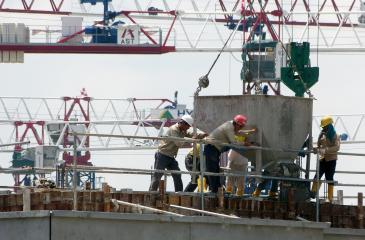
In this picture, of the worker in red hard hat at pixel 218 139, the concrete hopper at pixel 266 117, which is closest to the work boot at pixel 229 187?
the concrete hopper at pixel 266 117

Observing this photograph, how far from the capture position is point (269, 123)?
99.8ft

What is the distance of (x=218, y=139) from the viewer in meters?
29.6

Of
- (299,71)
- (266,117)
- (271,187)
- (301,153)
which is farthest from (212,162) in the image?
(299,71)

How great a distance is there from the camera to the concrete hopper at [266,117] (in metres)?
30.4

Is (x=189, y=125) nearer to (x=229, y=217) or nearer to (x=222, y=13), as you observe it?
(x=229, y=217)

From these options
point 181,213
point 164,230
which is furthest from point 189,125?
point 164,230

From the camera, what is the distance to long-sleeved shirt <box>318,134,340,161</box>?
31.1 metres

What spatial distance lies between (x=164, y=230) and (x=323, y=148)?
235 inches

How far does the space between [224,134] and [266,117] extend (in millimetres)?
1140

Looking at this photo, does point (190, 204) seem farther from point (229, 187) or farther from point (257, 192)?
point (229, 187)

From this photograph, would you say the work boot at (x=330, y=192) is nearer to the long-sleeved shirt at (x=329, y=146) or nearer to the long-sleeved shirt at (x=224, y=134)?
the long-sleeved shirt at (x=329, y=146)

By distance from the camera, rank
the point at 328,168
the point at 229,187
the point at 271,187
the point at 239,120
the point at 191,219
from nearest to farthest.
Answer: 1. the point at 191,219
2. the point at 239,120
3. the point at 271,187
4. the point at 229,187
5. the point at 328,168

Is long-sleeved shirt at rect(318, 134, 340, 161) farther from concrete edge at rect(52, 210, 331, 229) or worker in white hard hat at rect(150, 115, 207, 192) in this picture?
concrete edge at rect(52, 210, 331, 229)

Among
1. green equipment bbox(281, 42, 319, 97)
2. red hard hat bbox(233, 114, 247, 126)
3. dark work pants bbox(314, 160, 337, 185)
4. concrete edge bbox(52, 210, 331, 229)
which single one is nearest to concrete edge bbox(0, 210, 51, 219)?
concrete edge bbox(52, 210, 331, 229)
